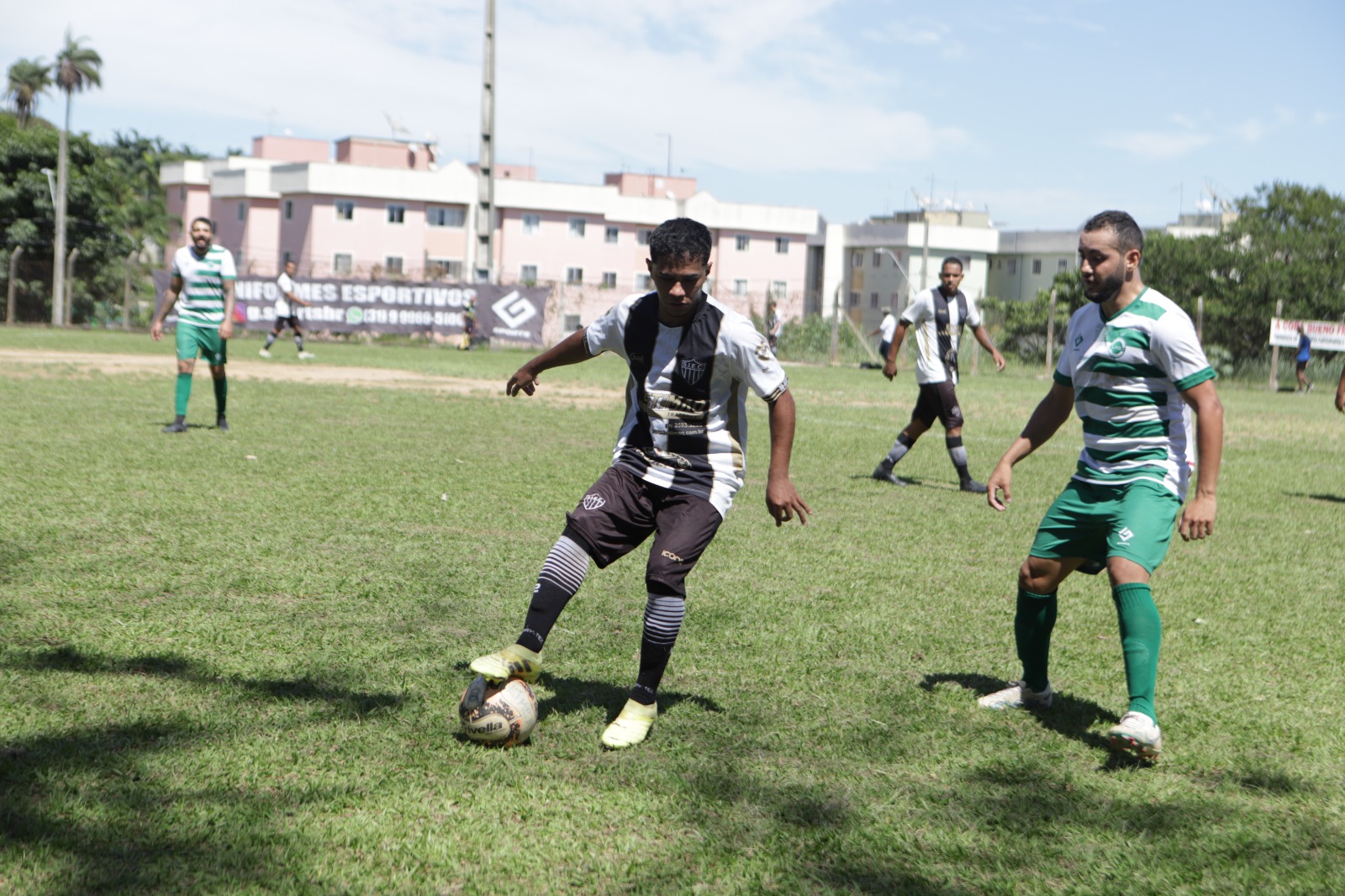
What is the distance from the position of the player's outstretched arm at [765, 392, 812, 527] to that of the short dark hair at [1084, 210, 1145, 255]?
1294 mm

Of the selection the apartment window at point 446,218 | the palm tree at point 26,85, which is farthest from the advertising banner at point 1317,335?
the palm tree at point 26,85

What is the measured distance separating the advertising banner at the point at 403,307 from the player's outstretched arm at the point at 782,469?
3361 centimetres

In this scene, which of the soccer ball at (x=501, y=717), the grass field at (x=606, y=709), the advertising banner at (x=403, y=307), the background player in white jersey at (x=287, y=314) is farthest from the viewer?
the advertising banner at (x=403, y=307)

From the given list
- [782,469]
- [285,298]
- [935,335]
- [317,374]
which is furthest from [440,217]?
[782,469]

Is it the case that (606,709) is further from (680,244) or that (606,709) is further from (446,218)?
(446,218)

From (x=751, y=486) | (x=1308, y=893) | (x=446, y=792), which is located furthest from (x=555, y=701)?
(x=751, y=486)

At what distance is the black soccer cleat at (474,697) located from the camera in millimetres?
4203

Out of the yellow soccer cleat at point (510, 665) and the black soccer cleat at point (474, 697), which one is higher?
the yellow soccer cleat at point (510, 665)

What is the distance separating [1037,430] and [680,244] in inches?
71.3

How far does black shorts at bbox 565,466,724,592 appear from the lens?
4477 mm

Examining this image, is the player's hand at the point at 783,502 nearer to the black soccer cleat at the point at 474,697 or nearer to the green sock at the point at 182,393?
the black soccer cleat at the point at 474,697

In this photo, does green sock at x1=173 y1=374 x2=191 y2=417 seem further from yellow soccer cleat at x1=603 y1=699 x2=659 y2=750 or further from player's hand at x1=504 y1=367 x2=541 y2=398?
yellow soccer cleat at x1=603 y1=699 x2=659 y2=750

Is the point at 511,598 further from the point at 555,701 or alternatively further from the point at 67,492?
the point at 67,492

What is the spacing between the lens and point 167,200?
86.4 meters
